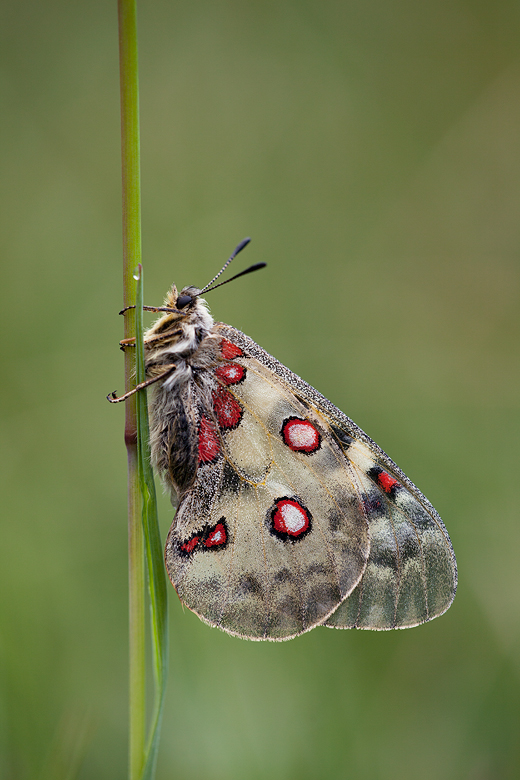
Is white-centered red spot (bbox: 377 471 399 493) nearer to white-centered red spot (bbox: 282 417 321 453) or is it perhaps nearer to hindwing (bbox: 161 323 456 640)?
hindwing (bbox: 161 323 456 640)

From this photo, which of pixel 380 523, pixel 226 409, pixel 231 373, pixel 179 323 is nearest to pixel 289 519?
pixel 380 523

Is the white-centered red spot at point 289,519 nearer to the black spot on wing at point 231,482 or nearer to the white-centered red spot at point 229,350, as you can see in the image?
the black spot on wing at point 231,482

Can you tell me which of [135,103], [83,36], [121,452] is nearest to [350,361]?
[121,452]

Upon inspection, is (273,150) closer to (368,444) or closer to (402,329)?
(402,329)

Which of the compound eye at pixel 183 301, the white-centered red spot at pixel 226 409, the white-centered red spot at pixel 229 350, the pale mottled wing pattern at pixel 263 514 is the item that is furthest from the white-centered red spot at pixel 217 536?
the compound eye at pixel 183 301

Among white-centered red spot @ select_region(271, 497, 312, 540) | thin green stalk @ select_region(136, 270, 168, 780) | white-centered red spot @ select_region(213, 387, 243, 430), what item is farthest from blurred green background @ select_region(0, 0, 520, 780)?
white-centered red spot @ select_region(213, 387, 243, 430)
